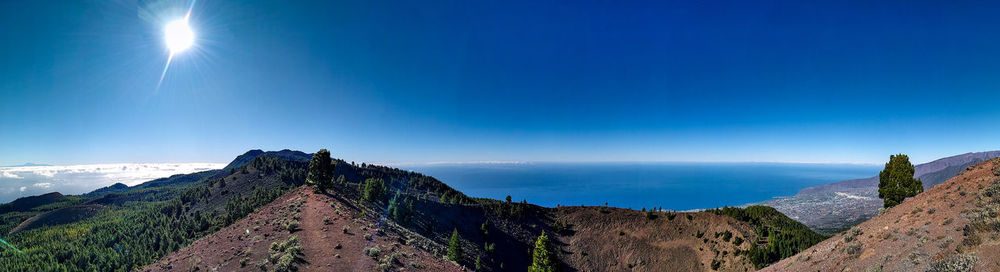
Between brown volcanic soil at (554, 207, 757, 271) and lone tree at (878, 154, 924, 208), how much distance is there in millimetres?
26006

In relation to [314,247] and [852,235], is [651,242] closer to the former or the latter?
[852,235]

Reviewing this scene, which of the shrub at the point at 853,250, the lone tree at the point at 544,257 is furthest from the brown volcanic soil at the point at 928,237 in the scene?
the lone tree at the point at 544,257

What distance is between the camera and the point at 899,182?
140 feet

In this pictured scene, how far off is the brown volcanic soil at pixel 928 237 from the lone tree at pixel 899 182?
39.2 ft

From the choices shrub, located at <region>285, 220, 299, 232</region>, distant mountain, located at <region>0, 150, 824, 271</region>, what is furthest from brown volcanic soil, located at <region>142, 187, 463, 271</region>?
shrub, located at <region>285, 220, 299, 232</region>

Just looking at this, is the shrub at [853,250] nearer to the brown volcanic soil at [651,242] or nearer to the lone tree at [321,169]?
the brown volcanic soil at [651,242]

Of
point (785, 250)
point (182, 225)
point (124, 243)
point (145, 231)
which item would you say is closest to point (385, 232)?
point (785, 250)

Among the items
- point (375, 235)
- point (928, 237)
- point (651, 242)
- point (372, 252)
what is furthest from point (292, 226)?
point (651, 242)

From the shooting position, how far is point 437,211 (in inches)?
3548

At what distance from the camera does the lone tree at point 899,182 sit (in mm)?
41594

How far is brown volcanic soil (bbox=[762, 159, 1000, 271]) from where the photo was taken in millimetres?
17370

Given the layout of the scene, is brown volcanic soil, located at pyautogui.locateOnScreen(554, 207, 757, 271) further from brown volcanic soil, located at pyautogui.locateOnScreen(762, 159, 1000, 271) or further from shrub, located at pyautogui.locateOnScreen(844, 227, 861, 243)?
brown volcanic soil, located at pyautogui.locateOnScreen(762, 159, 1000, 271)

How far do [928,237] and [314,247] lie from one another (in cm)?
4878

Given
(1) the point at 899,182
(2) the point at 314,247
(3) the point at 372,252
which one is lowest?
(3) the point at 372,252
